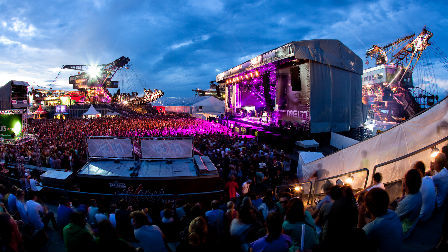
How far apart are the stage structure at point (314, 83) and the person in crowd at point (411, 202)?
56.7ft

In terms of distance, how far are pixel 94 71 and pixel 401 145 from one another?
76501mm

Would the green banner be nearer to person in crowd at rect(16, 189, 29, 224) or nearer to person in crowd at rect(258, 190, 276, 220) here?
person in crowd at rect(16, 189, 29, 224)

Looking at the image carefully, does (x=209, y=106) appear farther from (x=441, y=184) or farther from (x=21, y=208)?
(x=441, y=184)

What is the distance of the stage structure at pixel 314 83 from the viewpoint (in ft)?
66.3

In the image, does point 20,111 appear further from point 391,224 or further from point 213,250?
point 391,224

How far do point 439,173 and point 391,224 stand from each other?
2.20 meters

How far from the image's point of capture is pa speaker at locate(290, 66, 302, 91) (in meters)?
21.3

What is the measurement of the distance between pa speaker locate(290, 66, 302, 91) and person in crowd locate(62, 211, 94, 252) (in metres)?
20.7

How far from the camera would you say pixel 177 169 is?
8.52 meters

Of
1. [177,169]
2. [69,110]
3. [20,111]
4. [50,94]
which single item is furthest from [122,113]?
[177,169]

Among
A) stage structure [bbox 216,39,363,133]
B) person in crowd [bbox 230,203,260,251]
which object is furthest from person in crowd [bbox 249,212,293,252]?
stage structure [bbox 216,39,363,133]

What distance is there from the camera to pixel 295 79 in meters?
21.5

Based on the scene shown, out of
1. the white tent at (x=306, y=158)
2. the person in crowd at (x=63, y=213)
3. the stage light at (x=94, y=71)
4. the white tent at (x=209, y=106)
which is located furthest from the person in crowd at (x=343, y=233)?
the stage light at (x=94, y=71)

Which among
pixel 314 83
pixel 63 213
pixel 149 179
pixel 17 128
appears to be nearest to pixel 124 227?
pixel 63 213
